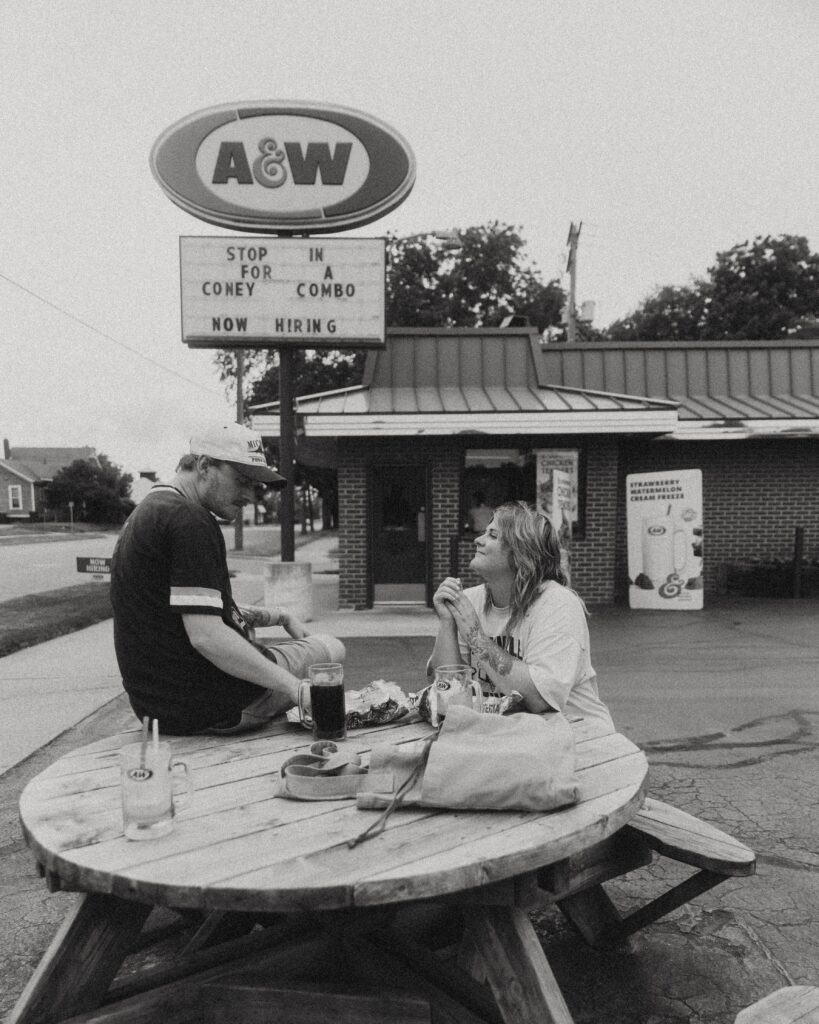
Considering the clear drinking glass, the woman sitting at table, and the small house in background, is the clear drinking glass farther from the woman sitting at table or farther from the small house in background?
the small house in background

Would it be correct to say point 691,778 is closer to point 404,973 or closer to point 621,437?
point 404,973

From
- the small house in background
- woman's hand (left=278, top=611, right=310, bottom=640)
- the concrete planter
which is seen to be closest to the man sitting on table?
woman's hand (left=278, top=611, right=310, bottom=640)

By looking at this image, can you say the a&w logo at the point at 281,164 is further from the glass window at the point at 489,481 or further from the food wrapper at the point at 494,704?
the food wrapper at the point at 494,704

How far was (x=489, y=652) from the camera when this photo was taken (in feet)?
8.54

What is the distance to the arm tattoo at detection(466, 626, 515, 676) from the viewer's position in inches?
101

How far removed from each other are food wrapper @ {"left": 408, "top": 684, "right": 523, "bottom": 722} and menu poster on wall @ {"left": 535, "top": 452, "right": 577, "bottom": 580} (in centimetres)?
846

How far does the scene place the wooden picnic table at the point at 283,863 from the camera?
1.51m


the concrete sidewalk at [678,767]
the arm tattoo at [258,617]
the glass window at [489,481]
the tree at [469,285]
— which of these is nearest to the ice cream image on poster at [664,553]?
the concrete sidewalk at [678,767]

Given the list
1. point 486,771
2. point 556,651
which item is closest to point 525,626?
point 556,651

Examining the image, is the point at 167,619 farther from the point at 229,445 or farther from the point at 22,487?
the point at 22,487

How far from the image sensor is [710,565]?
12.5m

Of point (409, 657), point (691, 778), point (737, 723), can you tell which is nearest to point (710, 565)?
point (409, 657)

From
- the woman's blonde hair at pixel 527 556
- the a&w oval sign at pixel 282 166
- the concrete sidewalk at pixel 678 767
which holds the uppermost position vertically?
the a&w oval sign at pixel 282 166

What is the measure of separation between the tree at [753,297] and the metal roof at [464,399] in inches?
1073
